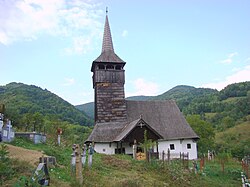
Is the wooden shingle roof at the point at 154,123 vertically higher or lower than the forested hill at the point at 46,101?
lower

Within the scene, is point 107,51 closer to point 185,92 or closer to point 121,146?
point 121,146

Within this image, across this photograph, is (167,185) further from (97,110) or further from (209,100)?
(209,100)

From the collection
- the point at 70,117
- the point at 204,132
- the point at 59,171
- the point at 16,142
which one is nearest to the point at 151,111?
the point at 204,132

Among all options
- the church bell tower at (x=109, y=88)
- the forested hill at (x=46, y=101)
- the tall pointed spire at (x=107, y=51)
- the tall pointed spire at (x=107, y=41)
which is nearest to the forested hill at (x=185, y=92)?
the forested hill at (x=46, y=101)

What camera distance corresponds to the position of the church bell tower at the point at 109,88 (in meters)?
27.2

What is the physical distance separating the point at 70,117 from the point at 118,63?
37.4m

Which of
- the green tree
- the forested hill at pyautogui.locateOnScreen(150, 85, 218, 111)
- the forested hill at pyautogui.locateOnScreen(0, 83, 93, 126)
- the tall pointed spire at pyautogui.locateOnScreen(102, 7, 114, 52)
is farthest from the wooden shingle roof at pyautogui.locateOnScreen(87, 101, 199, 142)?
the forested hill at pyautogui.locateOnScreen(150, 85, 218, 111)

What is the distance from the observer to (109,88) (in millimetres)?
28031

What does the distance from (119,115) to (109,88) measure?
115 inches

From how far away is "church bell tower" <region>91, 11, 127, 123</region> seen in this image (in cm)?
2723

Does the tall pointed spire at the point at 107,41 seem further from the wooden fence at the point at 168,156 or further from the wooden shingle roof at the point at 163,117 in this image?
the wooden fence at the point at 168,156

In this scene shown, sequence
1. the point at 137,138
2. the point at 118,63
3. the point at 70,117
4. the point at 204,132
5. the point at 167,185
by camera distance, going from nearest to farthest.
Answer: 1. the point at 167,185
2. the point at 137,138
3. the point at 118,63
4. the point at 204,132
5. the point at 70,117

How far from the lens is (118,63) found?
93.7ft

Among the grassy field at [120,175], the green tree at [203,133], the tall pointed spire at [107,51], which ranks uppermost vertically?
the tall pointed spire at [107,51]
